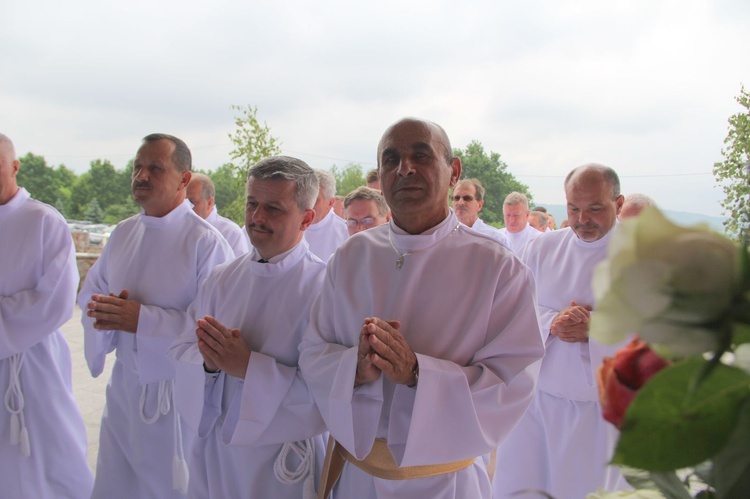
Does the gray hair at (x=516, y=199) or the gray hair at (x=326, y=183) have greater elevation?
the gray hair at (x=326, y=183)

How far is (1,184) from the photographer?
3684 millimetres

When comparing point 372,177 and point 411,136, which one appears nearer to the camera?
point 411,136

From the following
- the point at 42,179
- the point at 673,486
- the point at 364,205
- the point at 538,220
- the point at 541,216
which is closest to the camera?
the point at 673,486

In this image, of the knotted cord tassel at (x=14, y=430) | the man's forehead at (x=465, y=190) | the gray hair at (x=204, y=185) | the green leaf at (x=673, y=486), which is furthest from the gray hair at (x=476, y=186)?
the green leaf at (x=673, y=486)

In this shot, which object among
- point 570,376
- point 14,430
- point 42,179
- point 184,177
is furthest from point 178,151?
point 42,179

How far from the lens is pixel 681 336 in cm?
44

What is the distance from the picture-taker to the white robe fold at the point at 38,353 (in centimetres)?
348

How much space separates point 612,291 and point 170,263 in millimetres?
3104

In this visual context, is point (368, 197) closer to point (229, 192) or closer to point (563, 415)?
point (563, 415)

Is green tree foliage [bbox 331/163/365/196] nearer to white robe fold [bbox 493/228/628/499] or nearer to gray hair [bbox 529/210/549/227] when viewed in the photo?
gray hair [bbox 529/210/549/227]

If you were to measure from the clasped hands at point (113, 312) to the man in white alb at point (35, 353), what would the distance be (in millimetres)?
680

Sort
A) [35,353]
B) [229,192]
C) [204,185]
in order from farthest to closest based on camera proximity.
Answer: [229,192], [204,185], [35,353]

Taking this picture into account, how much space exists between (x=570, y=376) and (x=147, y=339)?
219cm

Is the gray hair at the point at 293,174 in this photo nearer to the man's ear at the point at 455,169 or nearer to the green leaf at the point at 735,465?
the man's ear at the point at 455,169
